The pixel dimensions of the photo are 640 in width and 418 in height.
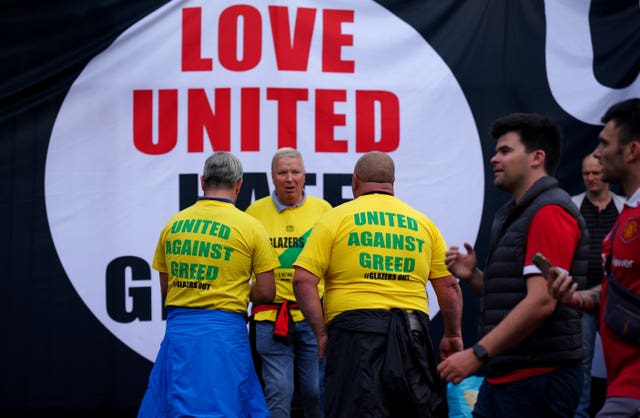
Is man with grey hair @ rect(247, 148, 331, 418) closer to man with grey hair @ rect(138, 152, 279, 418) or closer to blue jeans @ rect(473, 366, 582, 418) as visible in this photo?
man with grey hair @ rect(138, 152, 279, 418)

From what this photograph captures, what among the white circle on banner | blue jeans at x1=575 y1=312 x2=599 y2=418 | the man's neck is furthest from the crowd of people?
the man's neck

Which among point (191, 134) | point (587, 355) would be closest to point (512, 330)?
point (587, 355)

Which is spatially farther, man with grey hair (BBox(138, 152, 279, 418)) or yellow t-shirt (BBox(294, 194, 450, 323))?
man with grey hair (BBox(138, 152, 279, 418))

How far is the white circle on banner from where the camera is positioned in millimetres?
5504

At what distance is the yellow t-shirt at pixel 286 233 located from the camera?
16.3 ft

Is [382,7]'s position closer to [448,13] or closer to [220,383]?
[448,13]

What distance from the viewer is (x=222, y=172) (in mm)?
4195

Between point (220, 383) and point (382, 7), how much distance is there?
3.06 metres

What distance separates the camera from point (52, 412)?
5.43m

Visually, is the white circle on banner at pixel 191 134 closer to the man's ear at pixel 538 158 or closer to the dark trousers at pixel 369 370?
the dark trousers at pixel 369 370

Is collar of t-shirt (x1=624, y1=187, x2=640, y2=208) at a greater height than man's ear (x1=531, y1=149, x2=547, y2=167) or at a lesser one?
lesser

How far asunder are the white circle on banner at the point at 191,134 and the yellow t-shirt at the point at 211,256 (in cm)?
147

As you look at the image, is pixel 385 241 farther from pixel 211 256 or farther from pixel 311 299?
pixel 211 256

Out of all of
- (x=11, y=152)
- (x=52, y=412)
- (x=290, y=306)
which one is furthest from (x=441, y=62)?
(x=52, y=412)
